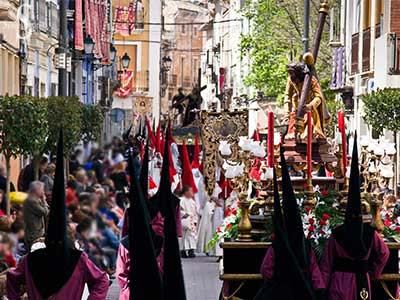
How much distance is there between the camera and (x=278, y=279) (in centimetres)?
1198

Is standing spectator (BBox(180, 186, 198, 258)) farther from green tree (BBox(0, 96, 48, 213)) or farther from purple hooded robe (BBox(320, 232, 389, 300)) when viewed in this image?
purple hooded robe (BBox(320, 232, 389, 300))

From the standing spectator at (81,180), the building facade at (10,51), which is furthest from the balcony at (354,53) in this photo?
the standing spectator at (81,180)

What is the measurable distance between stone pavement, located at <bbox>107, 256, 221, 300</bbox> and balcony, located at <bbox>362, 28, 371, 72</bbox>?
60.2 ft

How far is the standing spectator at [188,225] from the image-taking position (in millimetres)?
25438

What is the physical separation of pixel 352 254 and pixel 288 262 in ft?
2.63

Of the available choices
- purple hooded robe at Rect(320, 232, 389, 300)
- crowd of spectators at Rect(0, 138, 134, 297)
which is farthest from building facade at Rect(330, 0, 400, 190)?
crowd of spectators at Rect(0, 138, 134, 297)

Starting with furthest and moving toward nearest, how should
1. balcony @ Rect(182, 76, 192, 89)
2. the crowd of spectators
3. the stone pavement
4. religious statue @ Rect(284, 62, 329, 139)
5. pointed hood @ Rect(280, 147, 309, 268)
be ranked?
1. balcony @ Rect(182, 76, 192, 89)
2. the stone pavement
3. religious statue @ Rect(284, 62, 329, 139)
4. pointed hood @ Rect(280, 147, 309, 268)
5. the crowd of spectators

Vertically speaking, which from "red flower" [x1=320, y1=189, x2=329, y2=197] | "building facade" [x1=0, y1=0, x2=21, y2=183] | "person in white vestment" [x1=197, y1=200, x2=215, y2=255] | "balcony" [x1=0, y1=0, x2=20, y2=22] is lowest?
"person in white vestment" [x1=197, y1=200, x2=215, y2=255]

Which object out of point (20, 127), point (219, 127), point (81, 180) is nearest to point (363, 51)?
point (219, 127)

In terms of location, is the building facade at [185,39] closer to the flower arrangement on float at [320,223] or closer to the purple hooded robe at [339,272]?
the flower arrangement on float at [320,223]

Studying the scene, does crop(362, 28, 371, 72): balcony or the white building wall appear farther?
the white building wall

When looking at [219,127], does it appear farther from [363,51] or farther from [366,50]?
[363,51]

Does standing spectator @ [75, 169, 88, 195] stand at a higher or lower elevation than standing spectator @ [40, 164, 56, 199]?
higher

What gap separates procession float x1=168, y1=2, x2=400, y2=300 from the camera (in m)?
13.2
